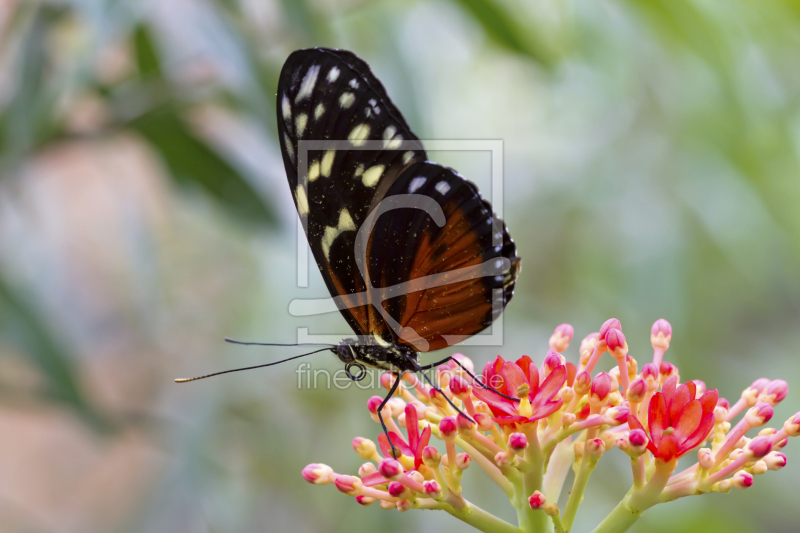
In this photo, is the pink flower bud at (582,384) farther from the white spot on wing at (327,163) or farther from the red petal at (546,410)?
the white spot on wing at (327,163)

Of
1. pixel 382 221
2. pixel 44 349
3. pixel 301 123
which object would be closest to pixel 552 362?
pixel 382 221

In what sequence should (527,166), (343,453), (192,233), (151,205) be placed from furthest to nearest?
(151,205) → (192,233) → (527,166) → (343,453)

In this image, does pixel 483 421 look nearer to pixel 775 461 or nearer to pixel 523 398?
pixel 523 398

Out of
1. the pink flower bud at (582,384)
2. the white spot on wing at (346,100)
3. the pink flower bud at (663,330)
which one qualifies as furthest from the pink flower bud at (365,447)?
the white spot on wing at (346,100)

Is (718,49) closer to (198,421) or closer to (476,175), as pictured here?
(476,175)

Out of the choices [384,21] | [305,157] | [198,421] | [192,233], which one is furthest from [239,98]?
[192,233]

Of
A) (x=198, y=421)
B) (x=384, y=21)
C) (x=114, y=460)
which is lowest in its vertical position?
(x=114, y=460)
